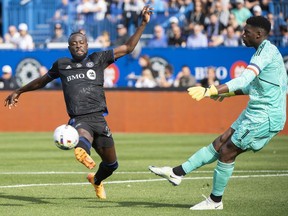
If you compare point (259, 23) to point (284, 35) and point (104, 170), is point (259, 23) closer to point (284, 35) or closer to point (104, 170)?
point (104, 170)

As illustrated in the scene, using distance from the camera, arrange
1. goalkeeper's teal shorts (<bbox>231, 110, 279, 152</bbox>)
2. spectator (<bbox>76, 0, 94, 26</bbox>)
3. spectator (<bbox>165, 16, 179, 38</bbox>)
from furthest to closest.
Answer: spectator (<bbox>76, 0, 94, 26</bbox>) < spectator (<bbox>165, 16, 179, 38</bbox>) < goalkeeper's teal shorts (<bbox>231, 110, 279, 152</bbox>)

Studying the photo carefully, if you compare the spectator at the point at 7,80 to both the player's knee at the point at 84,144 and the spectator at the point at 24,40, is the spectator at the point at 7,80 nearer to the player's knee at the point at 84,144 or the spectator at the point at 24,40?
the spectator at the point at 24,40

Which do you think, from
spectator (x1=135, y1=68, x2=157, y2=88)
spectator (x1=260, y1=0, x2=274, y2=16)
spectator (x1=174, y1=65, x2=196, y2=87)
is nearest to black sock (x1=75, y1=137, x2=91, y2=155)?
spectator (x1=174, y1=65, x2=196, y2=87)

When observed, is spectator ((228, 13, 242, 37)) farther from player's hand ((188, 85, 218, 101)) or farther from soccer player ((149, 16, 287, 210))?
player's hand ((188, 85, 218, 101))

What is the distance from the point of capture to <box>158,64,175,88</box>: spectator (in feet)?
90.3

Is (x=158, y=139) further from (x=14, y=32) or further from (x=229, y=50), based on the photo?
(x=14, y=32)

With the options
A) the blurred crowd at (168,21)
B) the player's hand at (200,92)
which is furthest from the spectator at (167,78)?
the player's hand at (200,92)

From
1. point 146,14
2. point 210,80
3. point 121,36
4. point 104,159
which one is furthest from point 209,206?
point 121,36

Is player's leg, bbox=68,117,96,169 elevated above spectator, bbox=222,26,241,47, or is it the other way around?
player's leg, bbox=68,117,96,169

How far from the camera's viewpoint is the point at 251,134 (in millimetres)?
10656

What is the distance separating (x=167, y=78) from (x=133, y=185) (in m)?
14.3

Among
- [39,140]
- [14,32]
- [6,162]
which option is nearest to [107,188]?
[6,162]

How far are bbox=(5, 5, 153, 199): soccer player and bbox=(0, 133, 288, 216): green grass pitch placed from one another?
0.70 meters

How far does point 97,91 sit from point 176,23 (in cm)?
1668
